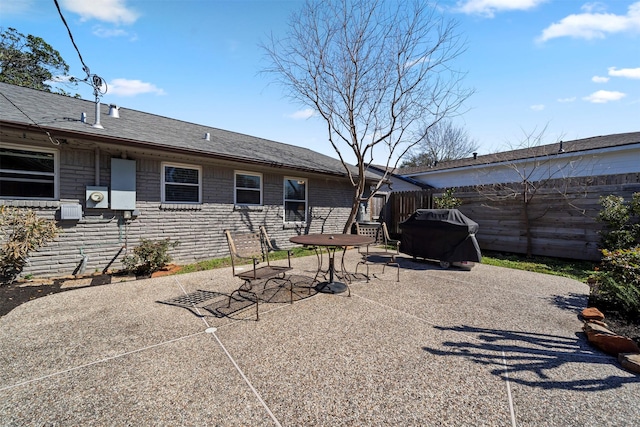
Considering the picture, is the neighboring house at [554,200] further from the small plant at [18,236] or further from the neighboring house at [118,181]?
the small plant at [18,236]

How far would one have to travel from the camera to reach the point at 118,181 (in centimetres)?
606

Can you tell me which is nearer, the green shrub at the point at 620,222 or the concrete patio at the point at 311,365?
the concrete patio at the point at 311,365

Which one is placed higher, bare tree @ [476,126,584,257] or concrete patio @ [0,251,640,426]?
bare tree @ [476,126,584,257]

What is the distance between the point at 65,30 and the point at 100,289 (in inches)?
177

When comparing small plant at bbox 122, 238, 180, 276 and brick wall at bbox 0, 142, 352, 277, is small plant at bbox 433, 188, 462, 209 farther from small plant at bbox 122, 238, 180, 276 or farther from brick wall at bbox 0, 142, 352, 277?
small plant at bbox 122, 238, 180, 276

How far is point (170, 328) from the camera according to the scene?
133 inches

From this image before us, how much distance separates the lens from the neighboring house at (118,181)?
5.36m

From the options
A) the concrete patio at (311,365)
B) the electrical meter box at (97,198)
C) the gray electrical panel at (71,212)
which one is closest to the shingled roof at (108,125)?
the electrical meter box at (97,198)

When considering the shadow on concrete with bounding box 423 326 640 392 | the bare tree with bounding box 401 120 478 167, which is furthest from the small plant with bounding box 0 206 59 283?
the bare tree with bounding box 401 120 478 167

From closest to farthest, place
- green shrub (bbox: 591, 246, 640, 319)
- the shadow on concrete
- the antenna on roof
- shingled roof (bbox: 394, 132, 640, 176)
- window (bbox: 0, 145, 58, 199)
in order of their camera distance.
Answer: the shadow on concrete, green shrub (bbox: 591, 246, 640, 319), window (bbox: 0, 145, 58, 199), the antenna on roof, shingled roof (bbox: 394, 132, 640, 176)

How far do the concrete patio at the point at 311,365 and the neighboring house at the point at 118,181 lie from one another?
2.06 m

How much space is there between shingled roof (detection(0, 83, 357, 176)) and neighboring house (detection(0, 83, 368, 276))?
1.1 inches

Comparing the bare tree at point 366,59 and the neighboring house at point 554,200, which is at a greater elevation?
the bare tree at point 366,59

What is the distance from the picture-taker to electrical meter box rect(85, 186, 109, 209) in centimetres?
577
